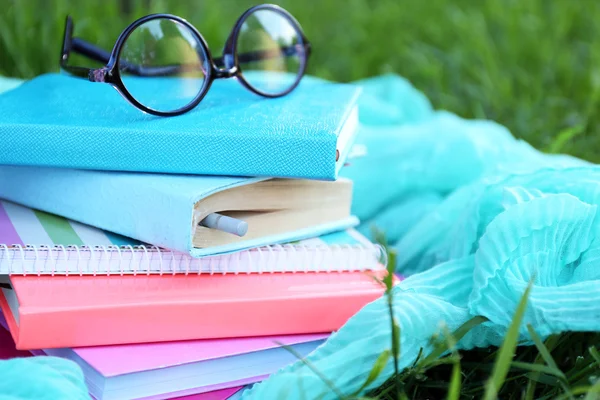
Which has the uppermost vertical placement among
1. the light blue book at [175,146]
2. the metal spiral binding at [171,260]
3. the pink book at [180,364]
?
the light blue book at [175,146]

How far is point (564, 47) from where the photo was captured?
2.68 m

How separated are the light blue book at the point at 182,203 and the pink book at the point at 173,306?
6cm

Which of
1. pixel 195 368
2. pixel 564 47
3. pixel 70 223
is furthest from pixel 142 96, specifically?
pixel 564 47

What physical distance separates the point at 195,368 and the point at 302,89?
0.62 m

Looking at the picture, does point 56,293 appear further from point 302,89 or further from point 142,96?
point 302,89

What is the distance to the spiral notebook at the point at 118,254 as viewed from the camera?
1.00 m

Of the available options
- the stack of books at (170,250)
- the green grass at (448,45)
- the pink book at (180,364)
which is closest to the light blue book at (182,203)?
the stack of books at (170,250)

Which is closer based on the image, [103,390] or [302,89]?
[103,390]

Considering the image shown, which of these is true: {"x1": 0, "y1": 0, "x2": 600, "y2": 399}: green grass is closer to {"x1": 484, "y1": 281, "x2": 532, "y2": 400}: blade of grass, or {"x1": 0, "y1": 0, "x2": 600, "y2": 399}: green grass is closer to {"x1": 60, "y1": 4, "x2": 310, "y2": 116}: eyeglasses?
{"x1": 60, "y1": 4, "x2": 310, "y2": 116}: eyeglasses

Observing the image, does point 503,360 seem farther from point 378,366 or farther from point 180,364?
point 180,364

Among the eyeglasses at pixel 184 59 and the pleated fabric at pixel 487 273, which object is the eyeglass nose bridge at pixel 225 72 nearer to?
the eyeglasses at pixel 184 59

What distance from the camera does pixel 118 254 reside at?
3.37ft

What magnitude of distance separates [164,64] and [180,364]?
0.62m

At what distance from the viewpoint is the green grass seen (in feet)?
7.28
